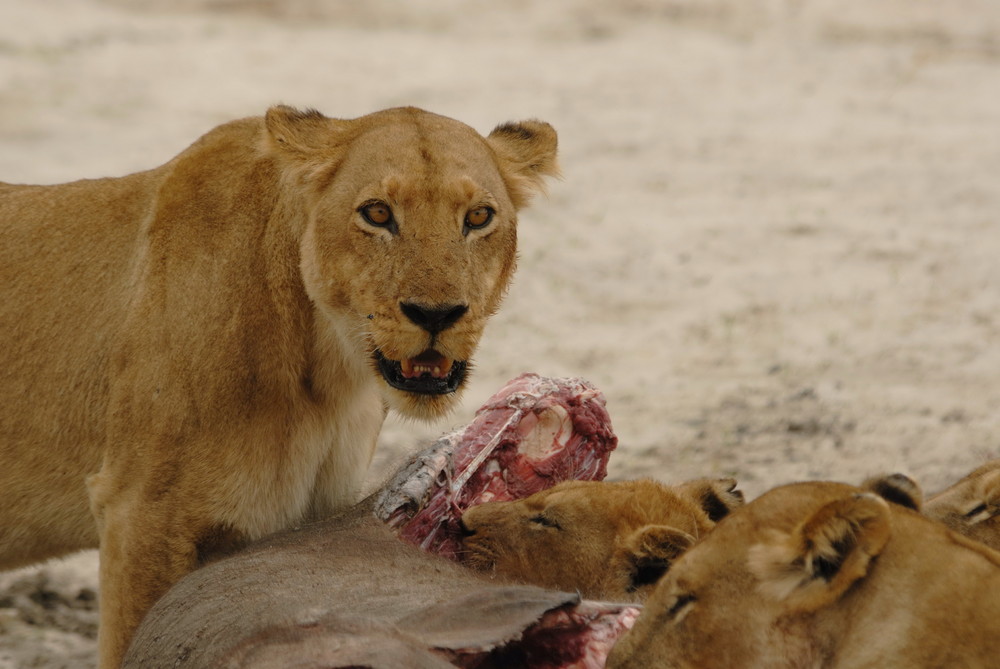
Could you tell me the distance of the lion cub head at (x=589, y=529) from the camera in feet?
12.3

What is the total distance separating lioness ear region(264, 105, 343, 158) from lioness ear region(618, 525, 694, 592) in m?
1.28

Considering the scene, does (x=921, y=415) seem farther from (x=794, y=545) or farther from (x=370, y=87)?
(x=370, y=87)

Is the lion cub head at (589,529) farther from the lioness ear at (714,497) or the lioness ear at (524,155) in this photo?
the lioness ear at (524,155)

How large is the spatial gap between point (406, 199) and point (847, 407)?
11.3 feet

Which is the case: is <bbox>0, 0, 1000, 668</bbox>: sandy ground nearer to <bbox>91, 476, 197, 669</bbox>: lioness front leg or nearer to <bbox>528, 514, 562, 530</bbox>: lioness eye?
<bbox>91, 476, 197, 669</bbox>: lioness front leg

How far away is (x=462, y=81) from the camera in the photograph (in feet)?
35.5

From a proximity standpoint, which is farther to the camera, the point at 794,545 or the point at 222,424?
the point at 222,424

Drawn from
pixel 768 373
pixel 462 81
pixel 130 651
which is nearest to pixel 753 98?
pixel 462 81

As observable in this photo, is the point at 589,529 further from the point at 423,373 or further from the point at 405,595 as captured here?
the point at 405,595

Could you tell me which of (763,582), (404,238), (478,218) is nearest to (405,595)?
(763,582)

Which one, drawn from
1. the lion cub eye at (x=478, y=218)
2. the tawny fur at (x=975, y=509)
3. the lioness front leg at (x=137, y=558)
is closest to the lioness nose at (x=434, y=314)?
the lion cub eye at (x=478, y=218)

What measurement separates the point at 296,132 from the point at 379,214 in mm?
422

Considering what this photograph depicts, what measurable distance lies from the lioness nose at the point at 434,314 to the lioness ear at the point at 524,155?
606mm

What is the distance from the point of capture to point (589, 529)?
12.7 feet
